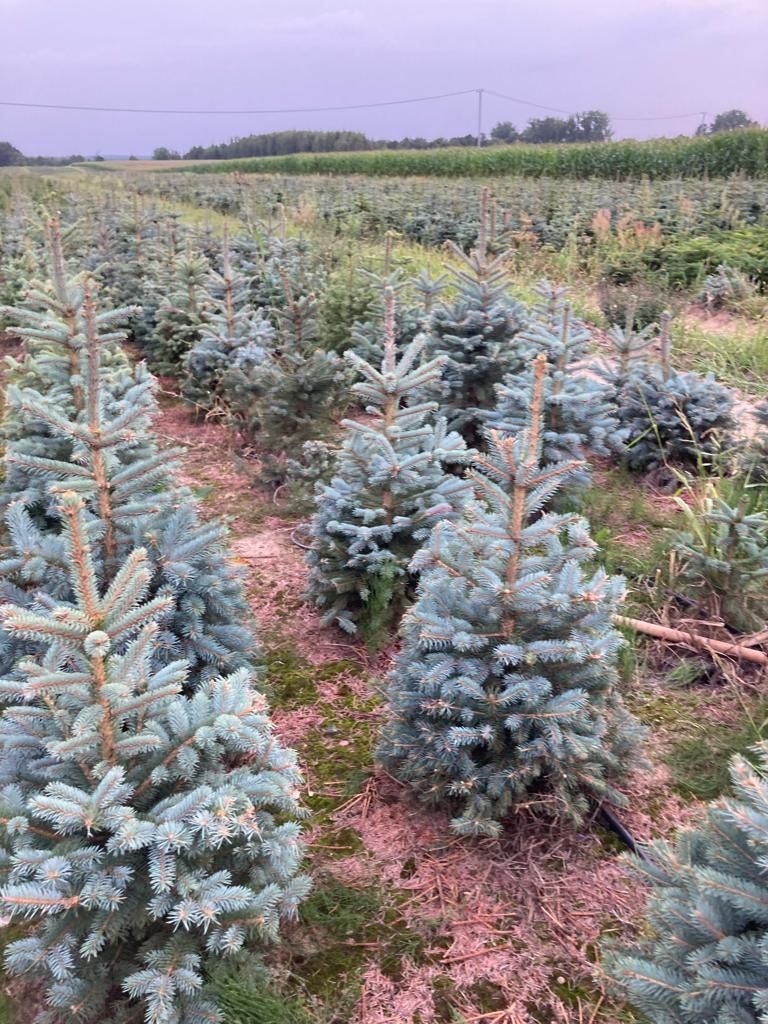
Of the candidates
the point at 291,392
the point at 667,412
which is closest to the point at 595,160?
the point at 667,412

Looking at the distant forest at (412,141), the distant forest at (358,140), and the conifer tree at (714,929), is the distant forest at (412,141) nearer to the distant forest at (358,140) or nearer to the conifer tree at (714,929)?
the distant forest at (358,140)

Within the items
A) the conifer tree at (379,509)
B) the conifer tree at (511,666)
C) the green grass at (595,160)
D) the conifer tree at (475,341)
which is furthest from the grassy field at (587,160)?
the conifer tree at (511,666)

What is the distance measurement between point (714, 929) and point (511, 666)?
1063mm

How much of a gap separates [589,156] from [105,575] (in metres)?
29.1

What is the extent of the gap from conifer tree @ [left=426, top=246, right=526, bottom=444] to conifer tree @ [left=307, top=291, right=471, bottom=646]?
1423 mm

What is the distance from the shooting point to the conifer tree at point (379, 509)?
11.5ft

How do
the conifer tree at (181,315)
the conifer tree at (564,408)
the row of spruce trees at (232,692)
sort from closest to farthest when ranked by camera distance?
the row of spruce trees at (232,692) → the conifer tree at (564,408) → the conifer tree at (181,315)

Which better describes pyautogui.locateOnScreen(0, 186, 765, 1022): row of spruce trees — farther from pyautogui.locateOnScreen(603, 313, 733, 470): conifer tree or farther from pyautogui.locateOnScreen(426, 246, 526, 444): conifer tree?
pyautogui.locateOnScreen(603, 313, 733, 470): conifer tree

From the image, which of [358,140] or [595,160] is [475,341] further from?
[358,140]

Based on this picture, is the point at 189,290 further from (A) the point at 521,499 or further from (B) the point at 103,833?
(B) the point at 103,833

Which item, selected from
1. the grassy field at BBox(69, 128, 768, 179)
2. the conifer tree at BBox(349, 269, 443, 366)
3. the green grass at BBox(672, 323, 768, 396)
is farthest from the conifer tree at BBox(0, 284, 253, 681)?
the grassy field at BBox(69, 128, 768, 179)

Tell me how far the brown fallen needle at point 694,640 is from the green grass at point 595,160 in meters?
18.9

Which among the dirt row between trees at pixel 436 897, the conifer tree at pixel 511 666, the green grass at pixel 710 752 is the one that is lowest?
the dirt row between trees at pixel 436 897

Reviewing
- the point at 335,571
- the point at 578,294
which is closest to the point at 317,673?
the point at 335,571
